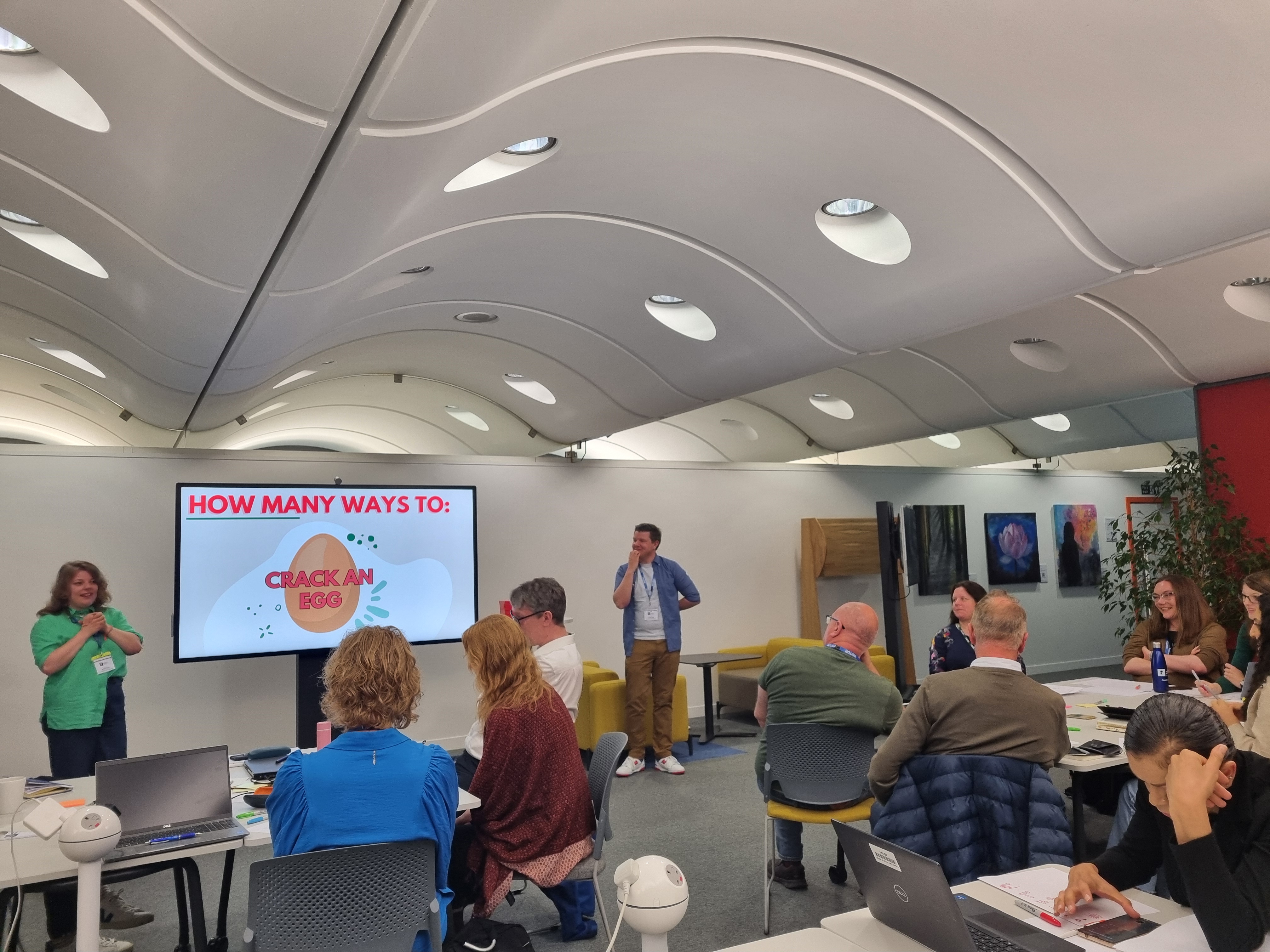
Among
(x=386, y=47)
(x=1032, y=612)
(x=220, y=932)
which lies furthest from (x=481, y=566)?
(x=1032, y=612)

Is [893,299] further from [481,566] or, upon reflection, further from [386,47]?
[481,566]

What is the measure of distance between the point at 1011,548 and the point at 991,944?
10386 millimetres

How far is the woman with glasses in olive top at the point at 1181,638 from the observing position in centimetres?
520

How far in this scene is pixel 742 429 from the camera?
1013 centimetres

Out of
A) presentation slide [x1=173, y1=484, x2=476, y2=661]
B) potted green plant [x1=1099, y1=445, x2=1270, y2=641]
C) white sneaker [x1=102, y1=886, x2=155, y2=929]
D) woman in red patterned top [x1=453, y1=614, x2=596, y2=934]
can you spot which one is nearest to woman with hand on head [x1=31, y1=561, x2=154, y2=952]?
white sneaker [x1=102, y1=886, x2=155, y2=929]

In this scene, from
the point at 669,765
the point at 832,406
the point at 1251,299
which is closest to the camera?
the point at 1251,299

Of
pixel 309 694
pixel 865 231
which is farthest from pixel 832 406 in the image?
pixel 309 694

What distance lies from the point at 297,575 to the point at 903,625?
643cm

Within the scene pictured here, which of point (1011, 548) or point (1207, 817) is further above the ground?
point (1011, 548)

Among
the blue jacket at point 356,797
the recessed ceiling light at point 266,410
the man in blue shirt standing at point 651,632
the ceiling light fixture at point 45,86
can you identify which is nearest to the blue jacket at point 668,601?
the man in blue shirt standing at point 651,632

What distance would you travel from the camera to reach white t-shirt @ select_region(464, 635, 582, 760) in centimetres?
416

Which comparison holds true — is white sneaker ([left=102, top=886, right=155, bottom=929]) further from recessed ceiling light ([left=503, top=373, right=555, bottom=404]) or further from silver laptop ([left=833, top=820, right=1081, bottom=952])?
recessed ceiling light ([left=503, top=373, right=555, bottom=404])

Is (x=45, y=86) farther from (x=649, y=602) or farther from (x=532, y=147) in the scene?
(x=649, y=602)

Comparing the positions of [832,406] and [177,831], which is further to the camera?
[832,406]
